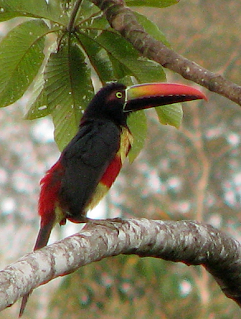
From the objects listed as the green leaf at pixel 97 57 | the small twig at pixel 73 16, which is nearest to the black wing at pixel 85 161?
the green leaf at pixel 97 57

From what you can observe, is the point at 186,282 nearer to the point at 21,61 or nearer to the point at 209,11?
the point at 21,61

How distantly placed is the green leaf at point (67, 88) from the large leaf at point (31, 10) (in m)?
0.19

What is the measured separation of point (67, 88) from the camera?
3102 mm

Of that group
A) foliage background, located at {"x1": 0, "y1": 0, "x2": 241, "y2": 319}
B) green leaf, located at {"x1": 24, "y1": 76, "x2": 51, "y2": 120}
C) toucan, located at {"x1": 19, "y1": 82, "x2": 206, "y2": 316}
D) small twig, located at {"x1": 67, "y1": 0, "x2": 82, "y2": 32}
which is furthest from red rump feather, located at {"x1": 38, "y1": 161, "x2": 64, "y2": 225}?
foliage background, located at {"x1": 0, "y1": 0, "x2": 241, "y2": 319}

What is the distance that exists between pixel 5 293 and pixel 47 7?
1.60 metres

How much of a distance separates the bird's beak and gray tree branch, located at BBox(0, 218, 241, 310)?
2.54 feet

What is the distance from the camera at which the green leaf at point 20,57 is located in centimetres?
286

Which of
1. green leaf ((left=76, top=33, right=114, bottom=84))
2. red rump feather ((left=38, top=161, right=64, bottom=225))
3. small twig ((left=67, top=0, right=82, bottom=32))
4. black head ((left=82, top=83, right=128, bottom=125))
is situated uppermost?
small twig ((left=67, top=0, right=82, bottom=32))

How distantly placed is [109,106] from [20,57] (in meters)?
0.88

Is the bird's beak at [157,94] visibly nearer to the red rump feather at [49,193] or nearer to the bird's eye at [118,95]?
the bird's eye at [118,95]

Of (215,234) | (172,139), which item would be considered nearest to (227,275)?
(215,234)

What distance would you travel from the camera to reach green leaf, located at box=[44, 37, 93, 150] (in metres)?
3.03

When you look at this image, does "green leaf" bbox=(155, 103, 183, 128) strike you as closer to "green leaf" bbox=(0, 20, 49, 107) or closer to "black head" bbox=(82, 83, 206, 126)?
"black head" bbox=(82, 83, 206, 126)

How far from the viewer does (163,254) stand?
2439mm
